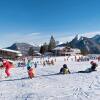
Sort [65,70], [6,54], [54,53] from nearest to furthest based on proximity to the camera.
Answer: [65,70] → [6,54] → [54,53]

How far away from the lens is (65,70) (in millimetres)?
26125

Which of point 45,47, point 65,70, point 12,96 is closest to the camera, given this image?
point 12,96

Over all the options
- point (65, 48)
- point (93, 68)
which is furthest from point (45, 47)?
point (93, 68)

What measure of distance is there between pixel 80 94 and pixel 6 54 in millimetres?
80821

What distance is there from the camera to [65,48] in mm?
114188

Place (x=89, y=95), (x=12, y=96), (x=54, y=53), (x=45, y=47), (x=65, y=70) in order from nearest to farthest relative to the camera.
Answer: (x=89, y=95), (x=12, y=96), (x=65, y=70), (x=54, y=53), (x=45, y=47)

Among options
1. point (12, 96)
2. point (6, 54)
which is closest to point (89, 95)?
point (12, 96)

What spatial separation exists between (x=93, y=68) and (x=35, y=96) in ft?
46.2

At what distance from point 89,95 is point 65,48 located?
10148cm

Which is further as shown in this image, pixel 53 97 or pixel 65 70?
pixel 65 70

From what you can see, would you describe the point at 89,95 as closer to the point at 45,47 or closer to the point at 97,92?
the point at 97,92

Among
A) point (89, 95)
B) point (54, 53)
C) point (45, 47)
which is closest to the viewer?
point (89, 95)

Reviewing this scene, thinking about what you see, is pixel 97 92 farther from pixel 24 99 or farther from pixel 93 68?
pixel 93 68

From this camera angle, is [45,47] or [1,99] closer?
[1,99]
